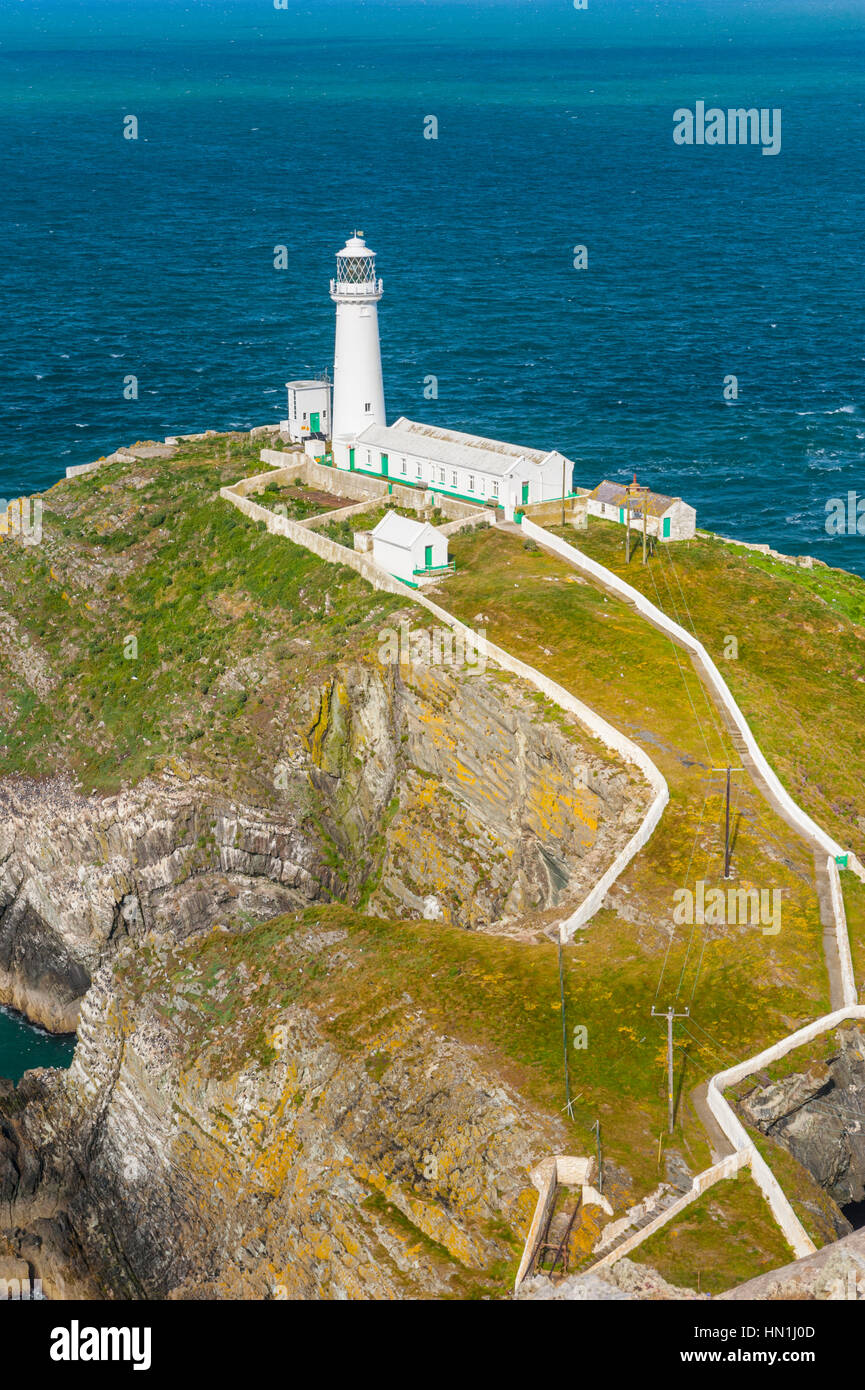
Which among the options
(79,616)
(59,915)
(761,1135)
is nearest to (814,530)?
(79,616)

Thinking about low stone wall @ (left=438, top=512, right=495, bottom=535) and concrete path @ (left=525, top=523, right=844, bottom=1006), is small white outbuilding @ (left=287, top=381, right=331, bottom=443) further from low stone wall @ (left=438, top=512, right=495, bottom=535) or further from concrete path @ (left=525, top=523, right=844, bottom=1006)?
concrete path @ (left=525, top=523, right=844, bottom=1006)

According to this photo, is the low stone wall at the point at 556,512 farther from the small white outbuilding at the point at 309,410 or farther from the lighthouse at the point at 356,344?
the small white outbuilding at the point at 309,410

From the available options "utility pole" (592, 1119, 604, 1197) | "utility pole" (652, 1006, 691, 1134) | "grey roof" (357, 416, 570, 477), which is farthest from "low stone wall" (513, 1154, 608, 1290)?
"grey roof" (357, 416, 570, 477)

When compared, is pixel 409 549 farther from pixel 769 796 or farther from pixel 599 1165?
pixel 599 1165

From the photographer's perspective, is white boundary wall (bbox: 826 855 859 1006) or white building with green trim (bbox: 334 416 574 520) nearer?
white boundary wall (bbox: 826 855 859 1006)

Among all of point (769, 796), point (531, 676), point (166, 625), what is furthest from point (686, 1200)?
point (166, 625)

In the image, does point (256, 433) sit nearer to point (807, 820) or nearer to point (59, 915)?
point (59, 915)
